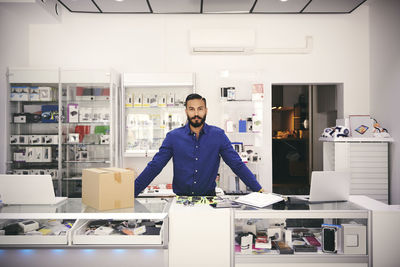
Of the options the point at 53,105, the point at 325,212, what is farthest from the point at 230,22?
the point at 325,212

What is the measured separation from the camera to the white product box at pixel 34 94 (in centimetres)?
432

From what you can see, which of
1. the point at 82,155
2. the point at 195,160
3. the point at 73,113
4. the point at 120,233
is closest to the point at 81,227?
the point at 120,233

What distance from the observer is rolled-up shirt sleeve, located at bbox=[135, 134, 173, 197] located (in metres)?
2.42

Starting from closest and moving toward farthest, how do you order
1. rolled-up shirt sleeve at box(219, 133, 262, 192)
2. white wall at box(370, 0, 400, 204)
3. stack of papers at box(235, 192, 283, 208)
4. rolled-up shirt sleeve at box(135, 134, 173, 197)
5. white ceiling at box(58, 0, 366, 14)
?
stack of papers at box(235, 192, 283, 208), rolled-up shirt sleeve at box(135, 134, 173, 197), rolled-up shirt sleeve at box(219, 133, 262, 192), white wall at box(370, 0, 400, 204), white ceiling at box(58, 0, 366, 14)

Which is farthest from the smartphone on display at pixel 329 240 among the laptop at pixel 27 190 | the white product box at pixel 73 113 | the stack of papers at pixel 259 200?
the white product box at pixel 73 113

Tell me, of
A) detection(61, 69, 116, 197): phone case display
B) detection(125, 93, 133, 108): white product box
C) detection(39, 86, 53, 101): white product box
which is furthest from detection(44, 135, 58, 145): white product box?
detection(125, 93, 133, 108): white product box

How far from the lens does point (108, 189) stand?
194cm

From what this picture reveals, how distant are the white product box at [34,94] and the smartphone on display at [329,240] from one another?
4.33 meters

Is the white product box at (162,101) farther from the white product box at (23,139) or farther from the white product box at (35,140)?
the white product box at (23,139)

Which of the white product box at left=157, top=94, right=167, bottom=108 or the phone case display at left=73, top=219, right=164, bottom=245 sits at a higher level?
the white product box at left=157, top=94, right=167, bottom=108

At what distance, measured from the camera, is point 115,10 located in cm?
444

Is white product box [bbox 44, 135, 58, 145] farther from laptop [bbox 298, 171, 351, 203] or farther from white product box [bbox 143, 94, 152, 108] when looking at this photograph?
laptop [bbox 298, 171, 351, 203]

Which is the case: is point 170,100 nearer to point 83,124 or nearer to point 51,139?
point 83,124

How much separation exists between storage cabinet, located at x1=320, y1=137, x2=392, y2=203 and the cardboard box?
130 inches
